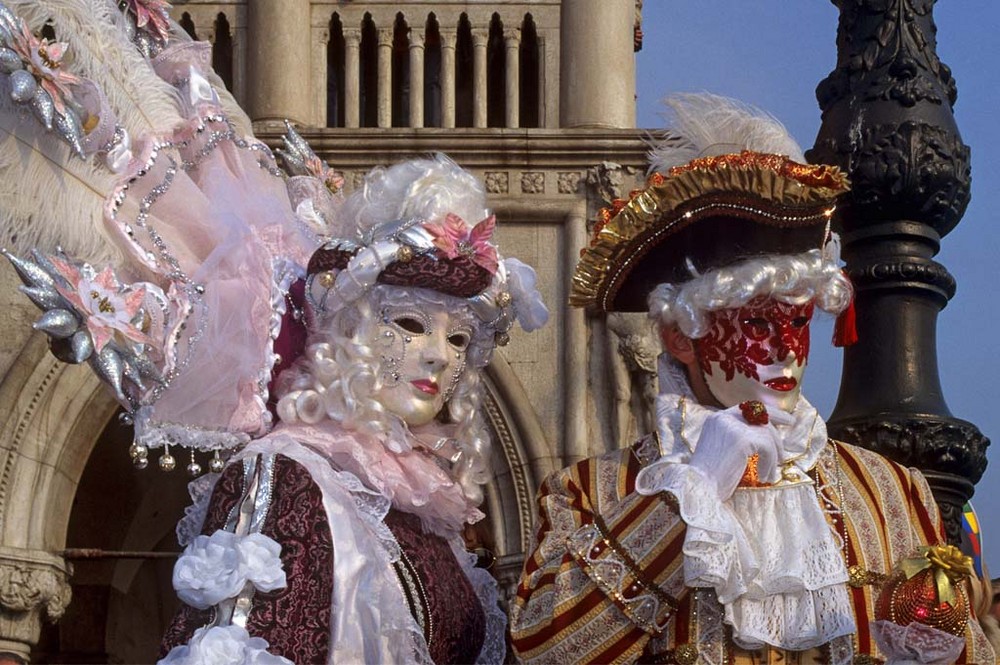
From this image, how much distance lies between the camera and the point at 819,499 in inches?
196

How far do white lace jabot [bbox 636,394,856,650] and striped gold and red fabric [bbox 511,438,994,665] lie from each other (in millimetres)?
56

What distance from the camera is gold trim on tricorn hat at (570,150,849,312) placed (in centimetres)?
498

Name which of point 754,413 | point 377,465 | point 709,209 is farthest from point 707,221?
point 377,465

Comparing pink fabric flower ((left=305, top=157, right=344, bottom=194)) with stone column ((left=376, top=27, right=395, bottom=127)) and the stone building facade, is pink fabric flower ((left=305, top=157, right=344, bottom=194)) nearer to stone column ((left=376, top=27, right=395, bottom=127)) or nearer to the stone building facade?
the stone building facade

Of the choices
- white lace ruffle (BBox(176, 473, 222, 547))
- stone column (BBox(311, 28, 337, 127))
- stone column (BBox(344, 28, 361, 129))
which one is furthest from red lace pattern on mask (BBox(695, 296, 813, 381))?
stone column (BBox(311, 28, 337, 127))

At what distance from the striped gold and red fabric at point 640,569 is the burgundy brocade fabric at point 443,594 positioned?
0.78 ft

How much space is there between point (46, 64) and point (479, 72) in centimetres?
509

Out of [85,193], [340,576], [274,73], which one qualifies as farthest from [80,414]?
[340,576]

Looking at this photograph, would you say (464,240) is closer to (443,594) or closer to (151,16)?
(443,594)

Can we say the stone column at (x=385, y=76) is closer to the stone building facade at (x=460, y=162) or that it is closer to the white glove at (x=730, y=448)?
the stone building facade at (x=460, y=162)

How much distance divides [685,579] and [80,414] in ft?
15.5

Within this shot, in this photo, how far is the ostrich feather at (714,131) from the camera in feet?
17.0

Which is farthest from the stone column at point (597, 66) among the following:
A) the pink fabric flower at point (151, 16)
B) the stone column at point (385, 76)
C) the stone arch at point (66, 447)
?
the pink fabric flower at point (151, 16)

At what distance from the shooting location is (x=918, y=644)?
4613 millimetres
